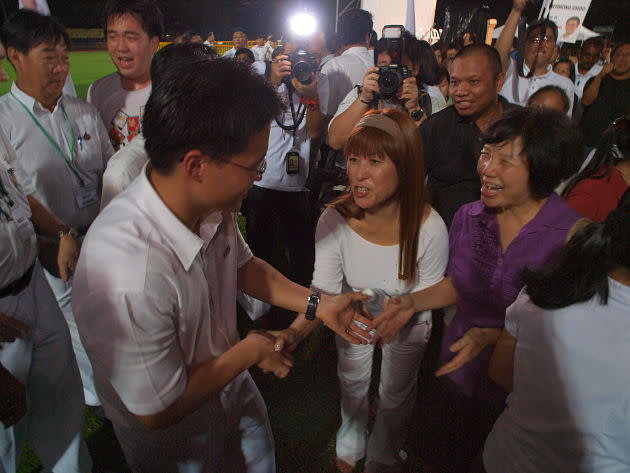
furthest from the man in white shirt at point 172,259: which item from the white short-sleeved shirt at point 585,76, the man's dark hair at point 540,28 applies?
the white short-sleeved shirt at point 585,76

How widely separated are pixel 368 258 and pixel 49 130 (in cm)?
195

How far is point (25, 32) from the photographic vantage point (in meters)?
2.27

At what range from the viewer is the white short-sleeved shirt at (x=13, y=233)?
1.60m

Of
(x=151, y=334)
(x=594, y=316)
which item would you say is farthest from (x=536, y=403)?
(x=151, y=334)

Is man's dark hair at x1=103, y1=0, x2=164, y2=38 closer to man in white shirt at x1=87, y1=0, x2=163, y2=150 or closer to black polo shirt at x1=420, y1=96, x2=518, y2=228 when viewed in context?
man in white shirt at x1=87, y1=0, x2=163, y2=150

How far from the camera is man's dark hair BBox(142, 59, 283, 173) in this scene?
40.6 inches

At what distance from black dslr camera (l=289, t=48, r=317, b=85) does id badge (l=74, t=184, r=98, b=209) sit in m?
1.63

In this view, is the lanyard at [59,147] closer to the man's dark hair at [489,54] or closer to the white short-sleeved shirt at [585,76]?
the man's dark hair at [489,54]

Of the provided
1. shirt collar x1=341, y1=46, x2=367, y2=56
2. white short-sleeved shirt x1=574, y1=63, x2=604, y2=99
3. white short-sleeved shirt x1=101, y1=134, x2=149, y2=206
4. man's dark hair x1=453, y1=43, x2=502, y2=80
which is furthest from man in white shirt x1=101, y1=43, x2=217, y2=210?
white short-sleeved shirt x1=574, y1=63, x2=604, y2=99

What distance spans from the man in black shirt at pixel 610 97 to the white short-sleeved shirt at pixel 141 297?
4938mm

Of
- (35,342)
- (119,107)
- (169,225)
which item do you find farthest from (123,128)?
(169,225)

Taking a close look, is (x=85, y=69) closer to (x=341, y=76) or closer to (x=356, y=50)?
(x=356, y=50)

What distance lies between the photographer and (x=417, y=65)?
12.2ft

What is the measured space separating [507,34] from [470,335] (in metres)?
3.09
